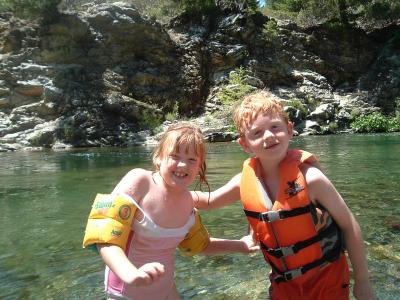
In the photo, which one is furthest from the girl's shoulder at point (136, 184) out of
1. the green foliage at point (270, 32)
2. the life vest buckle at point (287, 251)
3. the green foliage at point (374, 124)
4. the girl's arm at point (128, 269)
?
the green foliage at point (270, 32)

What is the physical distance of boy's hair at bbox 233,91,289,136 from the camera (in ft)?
7.56

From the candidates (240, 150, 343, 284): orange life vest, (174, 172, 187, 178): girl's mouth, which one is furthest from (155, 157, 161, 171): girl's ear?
(240, 150, 343, 284): orange life vest

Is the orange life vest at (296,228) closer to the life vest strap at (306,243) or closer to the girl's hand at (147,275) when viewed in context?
the life vest strap at (306,243)

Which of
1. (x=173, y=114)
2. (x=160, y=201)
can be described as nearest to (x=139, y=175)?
(x=160, y=201)

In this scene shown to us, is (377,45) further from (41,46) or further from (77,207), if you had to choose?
(77,207)

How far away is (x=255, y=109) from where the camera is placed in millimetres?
2309

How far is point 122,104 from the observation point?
72.6 ft

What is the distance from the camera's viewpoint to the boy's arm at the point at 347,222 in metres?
2.21

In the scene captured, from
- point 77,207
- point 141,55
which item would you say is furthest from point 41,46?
point 77,207

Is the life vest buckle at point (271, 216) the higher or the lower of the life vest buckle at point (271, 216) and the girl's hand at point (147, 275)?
the higher

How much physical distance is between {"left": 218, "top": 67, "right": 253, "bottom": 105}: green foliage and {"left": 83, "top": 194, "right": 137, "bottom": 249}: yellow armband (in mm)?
20824

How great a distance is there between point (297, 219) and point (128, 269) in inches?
34.0

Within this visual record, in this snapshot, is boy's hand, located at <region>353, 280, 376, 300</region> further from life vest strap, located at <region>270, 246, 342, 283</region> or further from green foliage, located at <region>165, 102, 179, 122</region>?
green foliage, located at <region>165, 102, 179, 122</region>

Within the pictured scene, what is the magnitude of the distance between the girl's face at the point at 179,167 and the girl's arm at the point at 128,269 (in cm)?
42
